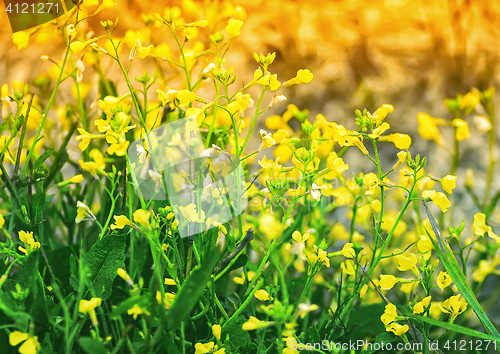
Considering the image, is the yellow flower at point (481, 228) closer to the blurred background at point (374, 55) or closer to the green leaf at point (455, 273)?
the green leaf at point (455, 273)

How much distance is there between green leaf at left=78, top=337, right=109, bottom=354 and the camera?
0.19 m

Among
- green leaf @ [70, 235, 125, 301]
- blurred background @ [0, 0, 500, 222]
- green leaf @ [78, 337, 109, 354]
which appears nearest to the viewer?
green leaf @ [78, 337, 109, 354]

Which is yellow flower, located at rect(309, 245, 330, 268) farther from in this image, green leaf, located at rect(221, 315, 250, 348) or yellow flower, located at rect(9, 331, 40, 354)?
yellow flower, located at rect(9, 331, 40, 354)

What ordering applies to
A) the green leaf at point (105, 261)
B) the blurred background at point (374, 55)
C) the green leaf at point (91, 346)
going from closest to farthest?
the green leaf at point (91, 346) → the green leaf at point (105, 261) → the blurred background at point (374, 55)

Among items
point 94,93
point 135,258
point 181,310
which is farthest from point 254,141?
point 181,310

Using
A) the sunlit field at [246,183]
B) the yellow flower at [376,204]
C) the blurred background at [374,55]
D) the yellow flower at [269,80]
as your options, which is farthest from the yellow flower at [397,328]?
the blurred background at [374,55]

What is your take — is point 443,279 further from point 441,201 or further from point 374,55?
point 374,55

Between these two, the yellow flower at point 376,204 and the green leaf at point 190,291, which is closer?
the green leaf at point 190,291

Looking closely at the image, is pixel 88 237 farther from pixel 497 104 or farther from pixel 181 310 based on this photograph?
pixel 497 104

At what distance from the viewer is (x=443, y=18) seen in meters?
0.72

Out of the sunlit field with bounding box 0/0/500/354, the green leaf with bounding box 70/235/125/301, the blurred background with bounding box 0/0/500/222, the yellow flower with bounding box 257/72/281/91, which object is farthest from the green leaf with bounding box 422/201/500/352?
the blurred background with bounding box 0/0/500/222

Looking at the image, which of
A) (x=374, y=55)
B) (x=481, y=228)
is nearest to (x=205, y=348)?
(x=481, y=228)

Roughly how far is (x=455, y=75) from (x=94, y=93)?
0.72 m

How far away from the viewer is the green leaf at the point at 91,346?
0.19 meters
